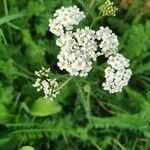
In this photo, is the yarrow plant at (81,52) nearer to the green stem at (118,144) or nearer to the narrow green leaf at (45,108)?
the narrow green leaf at (45,108)

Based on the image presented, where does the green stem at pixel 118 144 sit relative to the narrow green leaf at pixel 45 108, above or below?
below

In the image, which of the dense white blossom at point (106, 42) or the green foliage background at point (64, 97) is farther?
the green foliage background at point (64, 97)

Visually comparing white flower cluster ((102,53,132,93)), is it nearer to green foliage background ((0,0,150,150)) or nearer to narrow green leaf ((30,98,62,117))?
green foliage background ((0,0,150,150))

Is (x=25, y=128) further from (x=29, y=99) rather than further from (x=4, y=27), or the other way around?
(x=4, y=27)

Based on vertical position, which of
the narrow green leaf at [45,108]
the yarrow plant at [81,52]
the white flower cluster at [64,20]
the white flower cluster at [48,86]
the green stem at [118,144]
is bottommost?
the green stem at [118,144]

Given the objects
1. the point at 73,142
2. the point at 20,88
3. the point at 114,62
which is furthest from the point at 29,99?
the point at 114,62

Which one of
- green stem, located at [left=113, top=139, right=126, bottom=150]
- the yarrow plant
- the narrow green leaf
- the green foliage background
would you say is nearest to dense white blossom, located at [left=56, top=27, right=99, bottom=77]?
the yarrow plant

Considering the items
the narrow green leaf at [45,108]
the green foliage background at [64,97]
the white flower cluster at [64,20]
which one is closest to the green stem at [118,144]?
the green foliage background at [64,97]
